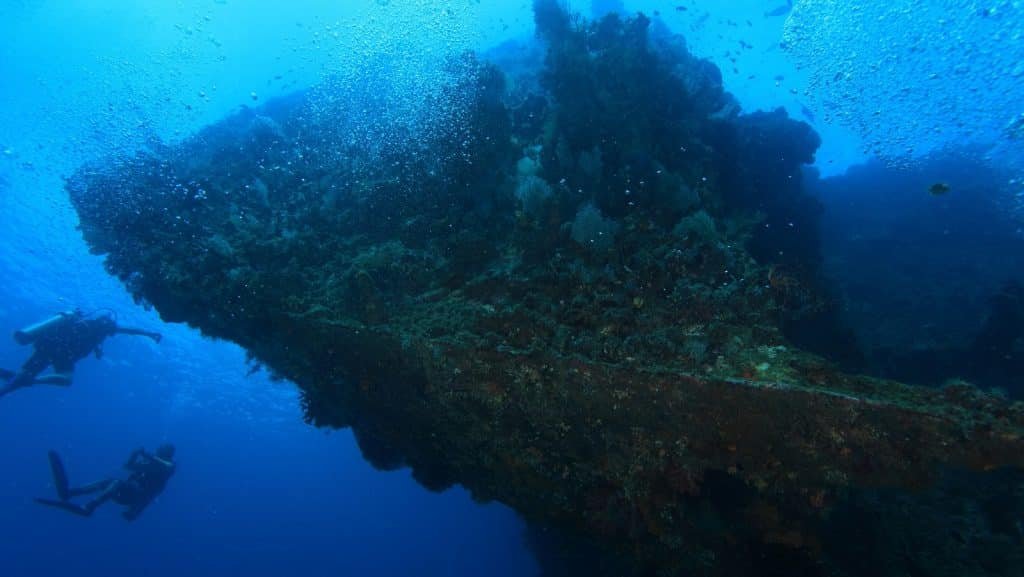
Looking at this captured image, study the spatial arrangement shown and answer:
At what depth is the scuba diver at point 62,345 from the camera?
1623 centimetres

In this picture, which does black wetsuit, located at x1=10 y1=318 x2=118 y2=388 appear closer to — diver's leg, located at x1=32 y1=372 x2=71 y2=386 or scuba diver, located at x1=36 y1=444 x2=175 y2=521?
diver's leg, located at x1=32 y1=372 x2=71 y2=386

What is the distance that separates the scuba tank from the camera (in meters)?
15.3

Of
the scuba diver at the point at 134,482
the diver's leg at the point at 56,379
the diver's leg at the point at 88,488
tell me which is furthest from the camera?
the scuba diver at the point at 134,482

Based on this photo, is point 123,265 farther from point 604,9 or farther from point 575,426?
point 604,9

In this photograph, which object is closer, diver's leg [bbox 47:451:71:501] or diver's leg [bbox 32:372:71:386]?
diver's leg [bbox 32:372:71:386]

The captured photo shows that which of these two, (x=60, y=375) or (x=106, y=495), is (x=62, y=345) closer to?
(x=60, y=375)

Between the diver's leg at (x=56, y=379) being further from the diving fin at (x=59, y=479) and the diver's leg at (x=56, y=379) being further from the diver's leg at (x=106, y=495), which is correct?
the diver's leg at (x=106, y=495)

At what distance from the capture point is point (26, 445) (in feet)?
167

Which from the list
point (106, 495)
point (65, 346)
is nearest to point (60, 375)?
point (65, 346)

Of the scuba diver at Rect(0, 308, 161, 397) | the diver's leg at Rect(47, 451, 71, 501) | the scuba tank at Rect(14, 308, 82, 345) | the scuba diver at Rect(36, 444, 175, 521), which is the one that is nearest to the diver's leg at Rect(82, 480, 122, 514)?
the scuba diver at Rect(36, 444, 175, 521)

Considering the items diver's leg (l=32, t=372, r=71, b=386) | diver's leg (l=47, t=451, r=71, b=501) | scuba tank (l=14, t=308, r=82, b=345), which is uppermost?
scuba tank (l=14, t=308, r=82, b=345)

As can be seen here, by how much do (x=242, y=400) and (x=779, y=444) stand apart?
215 feet

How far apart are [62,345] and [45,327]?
42.0 inches

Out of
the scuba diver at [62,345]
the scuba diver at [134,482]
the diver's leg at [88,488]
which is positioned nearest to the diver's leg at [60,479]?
the scuba diver at [134,482]
